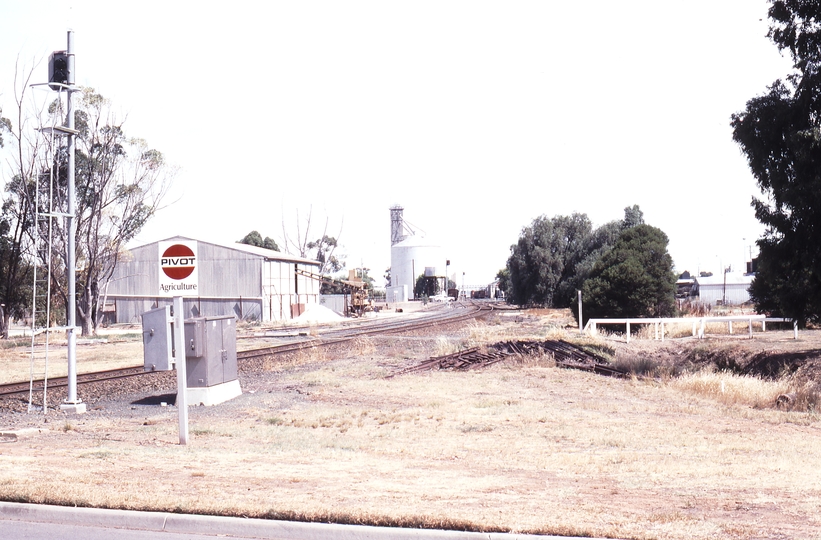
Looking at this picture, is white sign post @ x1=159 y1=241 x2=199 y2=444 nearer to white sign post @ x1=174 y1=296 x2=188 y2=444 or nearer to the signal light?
white sign post @ x1=174 y1=296 x2=188 y2=444

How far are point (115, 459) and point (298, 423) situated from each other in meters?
3.95

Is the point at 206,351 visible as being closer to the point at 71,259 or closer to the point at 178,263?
the point at 71,259

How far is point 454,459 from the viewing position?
987 cm

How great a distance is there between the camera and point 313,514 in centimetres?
686

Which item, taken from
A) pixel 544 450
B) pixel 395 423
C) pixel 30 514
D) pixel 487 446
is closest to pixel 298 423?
pixel 395 423

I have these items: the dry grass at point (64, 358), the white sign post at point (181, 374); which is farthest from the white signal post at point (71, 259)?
the dry grass at point (64, 358)

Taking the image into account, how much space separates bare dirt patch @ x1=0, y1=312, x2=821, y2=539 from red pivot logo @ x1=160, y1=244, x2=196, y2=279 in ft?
7.49

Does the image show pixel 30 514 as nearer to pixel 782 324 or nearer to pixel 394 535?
pixel 394 535

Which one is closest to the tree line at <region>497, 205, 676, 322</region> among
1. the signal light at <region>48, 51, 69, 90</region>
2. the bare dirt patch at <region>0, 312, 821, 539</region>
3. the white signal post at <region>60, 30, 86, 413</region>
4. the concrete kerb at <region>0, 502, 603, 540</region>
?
the bare dirt patch at <region>0, 312, 821, 539</region>

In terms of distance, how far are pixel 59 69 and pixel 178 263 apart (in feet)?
20.1

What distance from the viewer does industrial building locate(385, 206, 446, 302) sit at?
13600cm

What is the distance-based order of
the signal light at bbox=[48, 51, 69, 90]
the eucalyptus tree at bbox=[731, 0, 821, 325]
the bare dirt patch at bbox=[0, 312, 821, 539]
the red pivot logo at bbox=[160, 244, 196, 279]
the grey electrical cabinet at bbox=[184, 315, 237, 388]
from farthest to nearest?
the eucalyptus tree at bbox=[731, 0, 821, 325]
the grey electrical cabinet at bbox=[184, 315, 237, 388]
the signal light at bbox=[48, 51, 69, 90]
the red pivot logo at bbox=[160, 244, 196, 279]
the bare dirt patch at bbox=[0, 312, 821, 539]

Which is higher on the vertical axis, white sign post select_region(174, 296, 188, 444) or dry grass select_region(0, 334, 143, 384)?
white sign post select_region(174, 296, 188, 444)

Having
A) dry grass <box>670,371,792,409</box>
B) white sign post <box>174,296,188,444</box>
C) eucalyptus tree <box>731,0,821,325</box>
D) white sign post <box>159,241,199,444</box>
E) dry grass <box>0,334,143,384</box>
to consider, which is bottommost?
dry grass <box>670,371,792,409</box>
